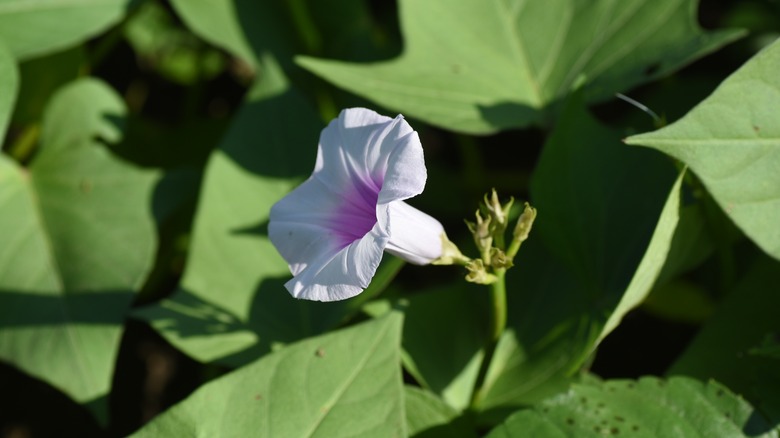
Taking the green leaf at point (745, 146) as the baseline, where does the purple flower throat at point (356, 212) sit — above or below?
below

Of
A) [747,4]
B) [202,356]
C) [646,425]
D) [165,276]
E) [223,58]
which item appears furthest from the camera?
[223,58]

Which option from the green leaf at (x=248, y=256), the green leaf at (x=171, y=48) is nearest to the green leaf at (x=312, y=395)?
the green leaf at (x=248, y=256)

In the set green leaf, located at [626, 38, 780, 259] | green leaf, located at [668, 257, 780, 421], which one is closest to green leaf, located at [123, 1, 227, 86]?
green leaf, located at [668, 257, 780, 421]

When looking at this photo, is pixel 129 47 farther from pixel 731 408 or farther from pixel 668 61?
pixel 731 408

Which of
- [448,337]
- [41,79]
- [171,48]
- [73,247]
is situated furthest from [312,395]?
[171,48]

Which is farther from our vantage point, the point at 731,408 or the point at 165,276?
the point at 165,276

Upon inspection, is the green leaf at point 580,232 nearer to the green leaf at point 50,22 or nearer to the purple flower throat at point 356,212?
the purple flower throat at point 356,212

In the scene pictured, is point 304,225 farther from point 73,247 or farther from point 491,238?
point 73,247

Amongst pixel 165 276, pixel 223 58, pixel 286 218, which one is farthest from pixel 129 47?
pixel 286 218
